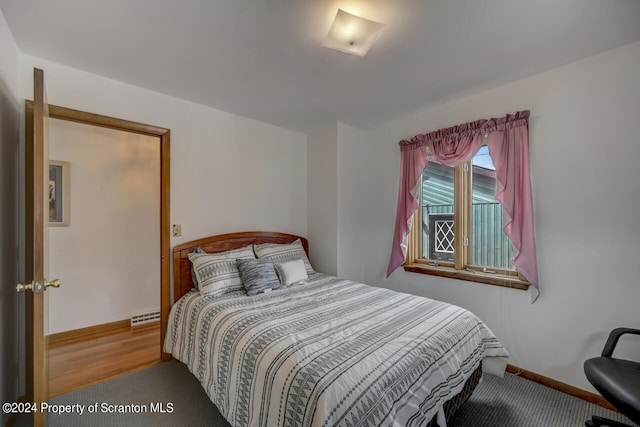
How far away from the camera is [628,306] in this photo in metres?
1.80

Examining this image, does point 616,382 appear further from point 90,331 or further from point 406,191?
point 90,331

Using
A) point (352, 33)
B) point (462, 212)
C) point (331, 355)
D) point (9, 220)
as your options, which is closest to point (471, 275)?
point (462, 212)

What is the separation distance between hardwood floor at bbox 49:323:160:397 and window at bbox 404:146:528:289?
2.79m

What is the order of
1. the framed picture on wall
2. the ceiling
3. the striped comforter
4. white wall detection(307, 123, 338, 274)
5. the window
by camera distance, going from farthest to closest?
1. white wall detection(307, 123, 338, 274)
2. the framed picture on wall
3. the window
4. the ceiling
5. the striped comforter

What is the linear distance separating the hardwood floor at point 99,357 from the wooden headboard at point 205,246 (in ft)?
2.25

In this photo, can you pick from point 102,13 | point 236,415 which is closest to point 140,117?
point 102,13

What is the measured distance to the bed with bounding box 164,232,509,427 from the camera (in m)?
1.15

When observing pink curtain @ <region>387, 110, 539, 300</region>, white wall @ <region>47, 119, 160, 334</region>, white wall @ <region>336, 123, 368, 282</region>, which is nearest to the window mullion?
pink curtain @ <region>387, 110, 539, 300</region>

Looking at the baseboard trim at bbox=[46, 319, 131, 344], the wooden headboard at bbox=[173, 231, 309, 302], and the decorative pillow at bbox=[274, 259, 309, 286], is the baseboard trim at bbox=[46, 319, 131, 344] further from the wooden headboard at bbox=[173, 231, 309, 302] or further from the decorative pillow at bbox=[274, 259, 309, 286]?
the decorative pillow at bbox=[274, 259, 309, 286]

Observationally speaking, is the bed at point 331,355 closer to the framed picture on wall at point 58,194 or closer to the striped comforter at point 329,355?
the striped comforter at point 329,355

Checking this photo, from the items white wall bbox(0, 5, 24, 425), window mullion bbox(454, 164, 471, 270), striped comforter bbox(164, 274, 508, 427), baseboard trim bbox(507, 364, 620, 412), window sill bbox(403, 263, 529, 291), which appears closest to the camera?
striped comforter bbox(164, 274, 508, 427)

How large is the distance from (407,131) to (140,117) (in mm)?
2591

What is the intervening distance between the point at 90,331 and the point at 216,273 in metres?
1.87

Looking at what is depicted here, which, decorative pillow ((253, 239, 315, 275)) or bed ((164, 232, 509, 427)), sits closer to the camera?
bed ((164, 232, 509, 427))
